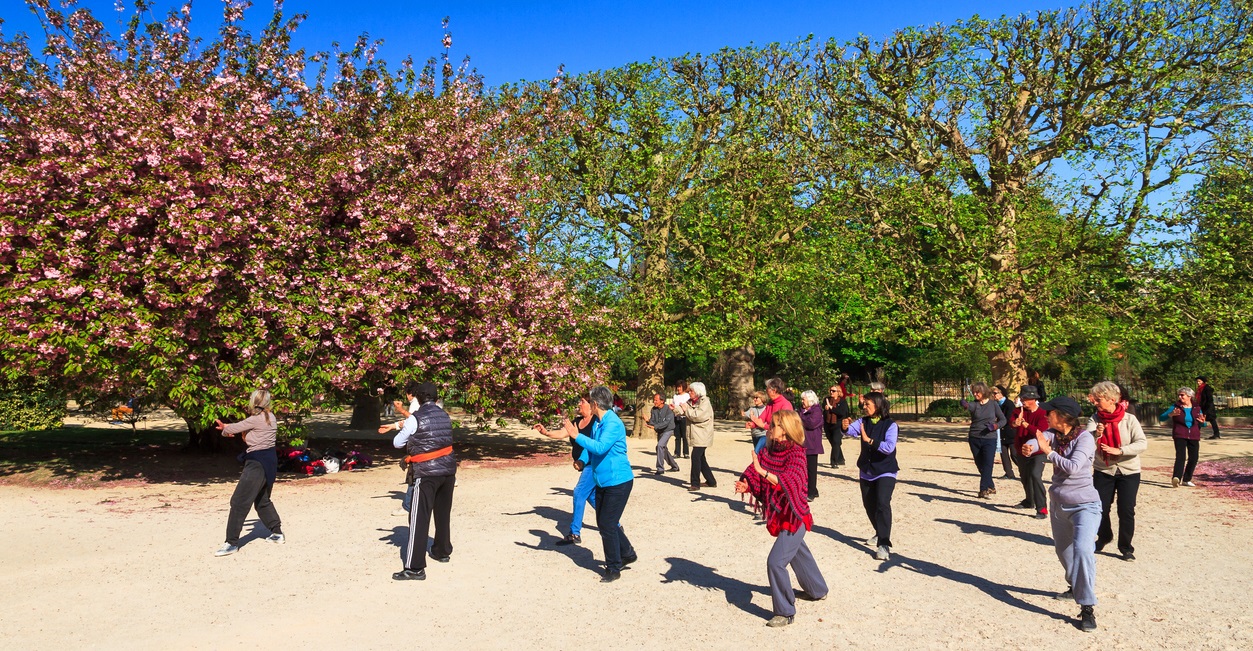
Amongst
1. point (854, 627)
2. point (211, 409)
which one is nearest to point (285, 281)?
point (211, 409)

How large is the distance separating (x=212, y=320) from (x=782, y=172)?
663 inches

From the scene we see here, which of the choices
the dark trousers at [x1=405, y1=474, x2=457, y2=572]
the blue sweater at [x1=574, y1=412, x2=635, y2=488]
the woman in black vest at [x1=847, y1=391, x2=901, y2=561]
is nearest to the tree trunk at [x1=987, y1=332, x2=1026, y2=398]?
the woman in black vest at [x1=847, y1=391, x2=901, y2=561]

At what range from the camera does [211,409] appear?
46.5ft

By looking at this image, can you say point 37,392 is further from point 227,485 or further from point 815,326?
point 815,326

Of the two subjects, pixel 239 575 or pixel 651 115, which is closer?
pixel 239 575

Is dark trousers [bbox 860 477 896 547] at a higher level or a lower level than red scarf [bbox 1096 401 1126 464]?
lower

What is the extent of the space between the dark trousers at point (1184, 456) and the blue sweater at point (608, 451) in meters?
10.6

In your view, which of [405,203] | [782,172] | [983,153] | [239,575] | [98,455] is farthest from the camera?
[782,172]

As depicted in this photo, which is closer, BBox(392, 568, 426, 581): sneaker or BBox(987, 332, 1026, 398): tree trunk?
BBox(392, 568, 426, 581): sneaker

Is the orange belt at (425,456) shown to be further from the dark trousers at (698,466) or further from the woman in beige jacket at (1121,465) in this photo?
the woman in beige jacket at (1121,465)

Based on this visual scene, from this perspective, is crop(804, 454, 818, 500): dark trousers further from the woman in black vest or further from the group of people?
the woman in black vest

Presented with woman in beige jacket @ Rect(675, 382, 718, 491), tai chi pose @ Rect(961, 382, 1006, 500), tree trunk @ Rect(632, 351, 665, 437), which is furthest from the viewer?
tree trunk @ Rect(632, 351, 665, 437)

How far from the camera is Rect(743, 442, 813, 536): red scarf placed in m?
6.36

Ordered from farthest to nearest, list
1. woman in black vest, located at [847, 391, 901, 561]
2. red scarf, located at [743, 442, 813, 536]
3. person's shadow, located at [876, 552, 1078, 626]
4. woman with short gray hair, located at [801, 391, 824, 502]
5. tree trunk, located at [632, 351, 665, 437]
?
tree trunk, located at [632, 351, 665, 437]
woman with short gray hair, located at [801, 391, 824, 502]
woman in black vest, located at [847, 391, 901, 561]
person's shadow, located at [876, 552, 1078, 626]
red scarf, located at [743, 442, 813, 536]
